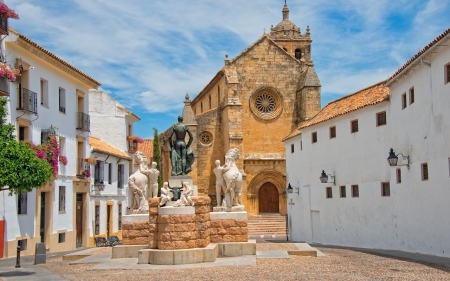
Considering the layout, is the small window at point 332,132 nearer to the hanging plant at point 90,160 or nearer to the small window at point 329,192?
the small window at point 329,192

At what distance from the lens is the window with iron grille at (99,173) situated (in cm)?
2962

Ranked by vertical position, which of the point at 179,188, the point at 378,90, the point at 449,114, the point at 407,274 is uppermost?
the point at 378,90

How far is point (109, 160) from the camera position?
3169 centimetres

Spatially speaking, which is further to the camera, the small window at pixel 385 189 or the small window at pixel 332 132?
the small window at pixel 332 132

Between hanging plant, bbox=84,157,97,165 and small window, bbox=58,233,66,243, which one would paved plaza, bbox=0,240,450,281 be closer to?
small window, bbox=58,233,66,243

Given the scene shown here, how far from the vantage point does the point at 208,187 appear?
39812mm

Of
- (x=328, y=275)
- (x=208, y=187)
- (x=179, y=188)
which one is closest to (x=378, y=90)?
(x=179, y=188)

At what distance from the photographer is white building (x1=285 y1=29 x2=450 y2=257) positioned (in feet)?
56.1

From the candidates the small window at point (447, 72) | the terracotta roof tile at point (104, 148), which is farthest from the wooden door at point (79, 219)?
the small window at point (447, 72)

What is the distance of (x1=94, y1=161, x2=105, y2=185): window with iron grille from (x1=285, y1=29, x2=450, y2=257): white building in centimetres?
1026

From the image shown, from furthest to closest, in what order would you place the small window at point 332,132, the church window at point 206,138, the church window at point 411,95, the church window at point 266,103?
the church window at point 266,103
the church window at point 206,138
the small window at point 332,132
the church window at point 411,95

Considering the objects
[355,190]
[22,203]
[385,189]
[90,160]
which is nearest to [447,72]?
[385,189]

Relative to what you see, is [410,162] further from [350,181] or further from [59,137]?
[59,137]

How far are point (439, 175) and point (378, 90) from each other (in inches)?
315
